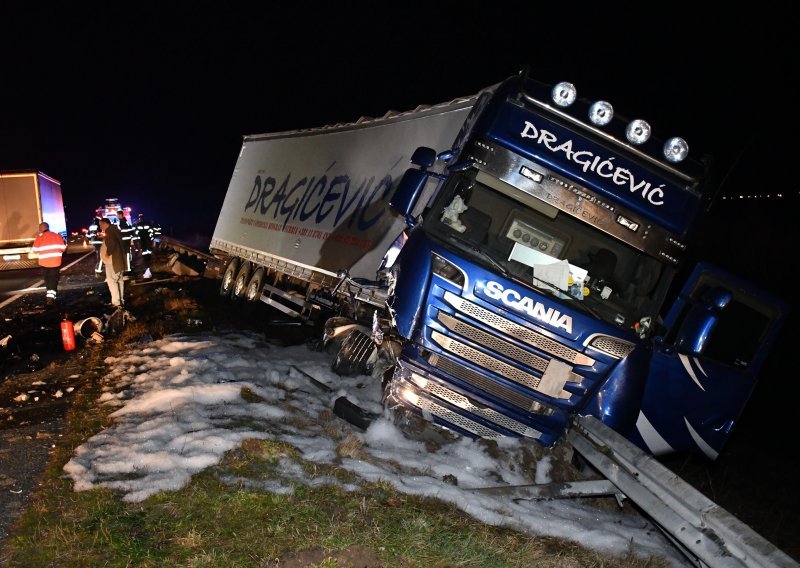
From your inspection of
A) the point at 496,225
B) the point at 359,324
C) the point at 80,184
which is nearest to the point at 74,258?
the point at 359,324

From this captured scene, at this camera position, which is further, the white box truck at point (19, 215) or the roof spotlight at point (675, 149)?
the white box truck at point (19, 215)

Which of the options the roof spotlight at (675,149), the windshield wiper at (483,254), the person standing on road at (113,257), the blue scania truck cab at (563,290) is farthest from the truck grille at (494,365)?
the person standing on road at (113,257)

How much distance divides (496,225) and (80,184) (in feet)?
304

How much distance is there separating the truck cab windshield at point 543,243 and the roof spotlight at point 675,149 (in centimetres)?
88

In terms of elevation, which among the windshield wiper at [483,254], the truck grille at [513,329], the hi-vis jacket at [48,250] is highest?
the windshield wiper at [483,254]

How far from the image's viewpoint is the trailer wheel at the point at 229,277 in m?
13.7

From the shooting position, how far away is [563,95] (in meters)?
5.21

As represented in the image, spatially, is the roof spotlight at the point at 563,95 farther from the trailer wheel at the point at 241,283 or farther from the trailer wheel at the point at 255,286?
the trailer wheel at the point at 241,283

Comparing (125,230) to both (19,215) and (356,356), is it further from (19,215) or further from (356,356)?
(356,356)

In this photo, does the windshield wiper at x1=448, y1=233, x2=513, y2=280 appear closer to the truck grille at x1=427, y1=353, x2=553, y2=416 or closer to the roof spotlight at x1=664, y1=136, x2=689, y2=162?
the truck grille at x1=427, y1=353, x2=553, y2=416

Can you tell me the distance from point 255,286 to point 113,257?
114 inches

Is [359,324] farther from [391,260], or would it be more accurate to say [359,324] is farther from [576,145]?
[576,145]

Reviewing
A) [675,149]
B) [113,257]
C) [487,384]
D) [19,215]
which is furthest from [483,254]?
[19,215]

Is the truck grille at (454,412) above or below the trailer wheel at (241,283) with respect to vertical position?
above
